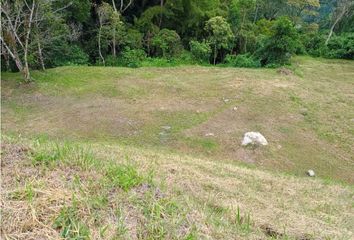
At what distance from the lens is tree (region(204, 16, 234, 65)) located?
16.3 m

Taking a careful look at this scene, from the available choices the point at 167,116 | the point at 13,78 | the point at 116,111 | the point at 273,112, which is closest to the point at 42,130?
the point at 116,111

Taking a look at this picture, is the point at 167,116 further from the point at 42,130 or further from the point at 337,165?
the point at 337,165

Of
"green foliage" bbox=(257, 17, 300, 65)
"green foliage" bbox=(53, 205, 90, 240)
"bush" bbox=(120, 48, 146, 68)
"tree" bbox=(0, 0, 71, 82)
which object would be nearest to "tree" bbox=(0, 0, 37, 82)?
"tree" bbox=(0, 0, 71, 82)

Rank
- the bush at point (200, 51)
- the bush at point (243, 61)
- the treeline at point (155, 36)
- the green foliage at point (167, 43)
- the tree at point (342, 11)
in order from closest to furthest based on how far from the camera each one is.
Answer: the treeline at point (155, 36) < the bush at point (243, 61) < the bush at point (200, 51) < the green foliage at point (167, 43) < the tree at point (342, 11)

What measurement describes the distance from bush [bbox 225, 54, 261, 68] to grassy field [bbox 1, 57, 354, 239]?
125 centimetres

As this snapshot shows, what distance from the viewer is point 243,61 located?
15.9 meters

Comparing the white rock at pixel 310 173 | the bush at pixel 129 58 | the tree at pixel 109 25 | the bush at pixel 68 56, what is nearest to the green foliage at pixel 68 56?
the bush at pixel 68 56

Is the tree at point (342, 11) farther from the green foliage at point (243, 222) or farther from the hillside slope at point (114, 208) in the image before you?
the green foliage at point (243, 222)

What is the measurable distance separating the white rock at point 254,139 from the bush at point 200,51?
8463 mm

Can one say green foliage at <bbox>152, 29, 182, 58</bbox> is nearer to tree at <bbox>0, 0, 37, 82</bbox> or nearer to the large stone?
tree at <bbox>0, 0, 37, 82</bbox>

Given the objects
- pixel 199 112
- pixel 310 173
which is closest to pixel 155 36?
pixel 199 112

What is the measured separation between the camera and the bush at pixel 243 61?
15.7 meters

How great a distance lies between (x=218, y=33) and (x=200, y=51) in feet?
3.84

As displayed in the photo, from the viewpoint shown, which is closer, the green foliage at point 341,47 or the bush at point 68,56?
the bush at point 68,56
